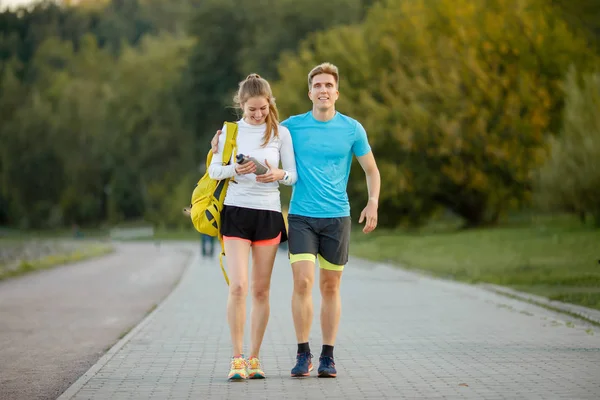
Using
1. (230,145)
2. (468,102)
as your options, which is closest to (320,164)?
(230,145)

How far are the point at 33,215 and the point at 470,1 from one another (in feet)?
202

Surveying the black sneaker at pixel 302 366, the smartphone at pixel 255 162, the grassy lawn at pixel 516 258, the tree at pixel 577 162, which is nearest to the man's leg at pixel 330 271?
the black sneaker at pixel 302 366

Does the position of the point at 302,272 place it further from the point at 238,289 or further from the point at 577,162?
the point at 577,162

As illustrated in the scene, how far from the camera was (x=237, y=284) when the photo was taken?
7.96 m

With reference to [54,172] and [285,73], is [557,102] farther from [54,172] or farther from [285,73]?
[54,172]

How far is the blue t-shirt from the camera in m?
8.02

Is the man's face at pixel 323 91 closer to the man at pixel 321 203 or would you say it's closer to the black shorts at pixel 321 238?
the man at pixel 321 203

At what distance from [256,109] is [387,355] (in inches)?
113

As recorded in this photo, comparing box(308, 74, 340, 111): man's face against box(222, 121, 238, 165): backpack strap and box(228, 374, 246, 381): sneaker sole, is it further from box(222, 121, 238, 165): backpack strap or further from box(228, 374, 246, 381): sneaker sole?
box(228, 374, 246, 381): sneaker sole

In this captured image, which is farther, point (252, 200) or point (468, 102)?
point (468, 102)

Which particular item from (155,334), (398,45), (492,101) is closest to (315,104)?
(155,334)

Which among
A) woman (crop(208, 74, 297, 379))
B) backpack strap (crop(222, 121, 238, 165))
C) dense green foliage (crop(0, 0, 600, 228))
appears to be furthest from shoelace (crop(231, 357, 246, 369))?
dense green foliage (crop(0, 0, 600, 228))

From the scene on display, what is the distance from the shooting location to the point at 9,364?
984cm

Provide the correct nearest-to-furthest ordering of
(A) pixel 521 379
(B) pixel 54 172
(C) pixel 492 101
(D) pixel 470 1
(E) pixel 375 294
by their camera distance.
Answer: (A) pixel 521 379
(E) pixel 375 294
(C) pixel 492 101
(D) pixel 470 1
(B) pixel 54 172
